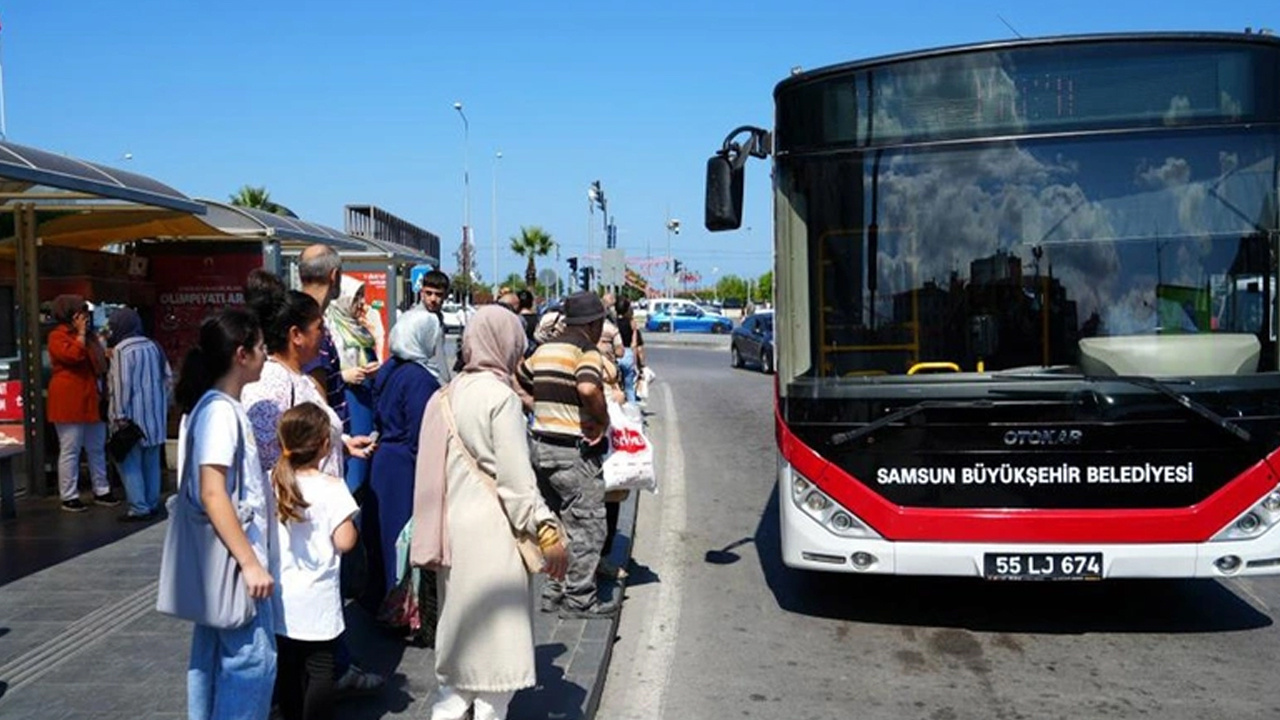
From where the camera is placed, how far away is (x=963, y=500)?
615 cm

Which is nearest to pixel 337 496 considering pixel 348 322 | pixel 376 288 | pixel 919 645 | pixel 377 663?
pixel 377 663

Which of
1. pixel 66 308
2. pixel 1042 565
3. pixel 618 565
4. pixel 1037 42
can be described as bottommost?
pixel 618 565

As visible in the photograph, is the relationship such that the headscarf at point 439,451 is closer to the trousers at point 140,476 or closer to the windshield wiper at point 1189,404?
the windshield wiper at point 1189,404

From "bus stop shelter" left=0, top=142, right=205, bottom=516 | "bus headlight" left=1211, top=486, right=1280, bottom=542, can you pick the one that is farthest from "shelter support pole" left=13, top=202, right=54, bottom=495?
"bus headlight" left=1211, top=486, right=1280, bottom=542

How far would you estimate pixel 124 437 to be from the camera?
9227 mm

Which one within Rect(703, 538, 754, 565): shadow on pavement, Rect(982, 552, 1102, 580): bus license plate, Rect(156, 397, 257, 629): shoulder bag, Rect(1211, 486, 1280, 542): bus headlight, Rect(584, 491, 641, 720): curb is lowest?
Rect(703, 538, 754, 565): shadow on pavement

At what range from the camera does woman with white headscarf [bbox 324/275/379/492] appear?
595 centimetres

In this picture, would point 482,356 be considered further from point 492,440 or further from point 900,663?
point 900,663

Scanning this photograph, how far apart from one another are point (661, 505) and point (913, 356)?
490cm

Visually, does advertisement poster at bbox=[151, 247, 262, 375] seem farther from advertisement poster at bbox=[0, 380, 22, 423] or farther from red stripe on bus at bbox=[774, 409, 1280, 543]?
red stripe on bus at bbox=[774, 409, 1280, 543]

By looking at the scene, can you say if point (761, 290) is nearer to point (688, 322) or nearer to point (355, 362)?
point (688, 322)

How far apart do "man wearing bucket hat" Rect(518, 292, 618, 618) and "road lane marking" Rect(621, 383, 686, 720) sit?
0.37m

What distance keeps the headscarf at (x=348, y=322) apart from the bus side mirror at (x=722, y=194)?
6.75 feet

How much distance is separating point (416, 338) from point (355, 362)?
549 millimetres
